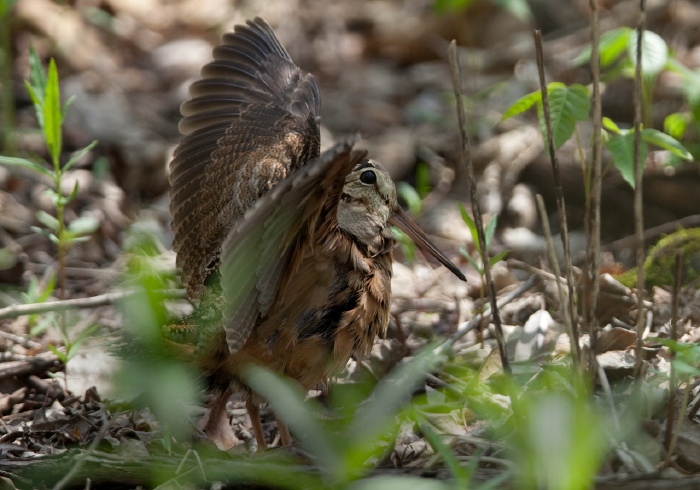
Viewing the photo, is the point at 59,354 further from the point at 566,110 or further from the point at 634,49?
the point at 634,49

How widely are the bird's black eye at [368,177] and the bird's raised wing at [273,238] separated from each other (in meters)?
0.55

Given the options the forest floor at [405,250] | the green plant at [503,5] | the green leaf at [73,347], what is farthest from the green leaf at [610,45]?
the green leaf at [73,347]

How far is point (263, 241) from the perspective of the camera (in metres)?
2.27

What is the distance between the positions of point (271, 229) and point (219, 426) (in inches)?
39.2

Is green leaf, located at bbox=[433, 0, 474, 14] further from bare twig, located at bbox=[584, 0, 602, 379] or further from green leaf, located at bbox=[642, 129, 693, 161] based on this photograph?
bare twig, located at bbox=[584, 0, 602, 379]

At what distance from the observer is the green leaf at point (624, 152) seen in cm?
264

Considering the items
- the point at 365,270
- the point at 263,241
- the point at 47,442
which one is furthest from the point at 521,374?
the point at 47,442

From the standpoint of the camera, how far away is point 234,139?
130 inches

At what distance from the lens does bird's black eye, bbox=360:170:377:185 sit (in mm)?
3000

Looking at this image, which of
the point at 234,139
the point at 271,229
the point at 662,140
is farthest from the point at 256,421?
the point at 662,140

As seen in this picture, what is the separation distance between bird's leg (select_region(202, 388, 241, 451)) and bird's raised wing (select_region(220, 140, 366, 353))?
0.53 meters

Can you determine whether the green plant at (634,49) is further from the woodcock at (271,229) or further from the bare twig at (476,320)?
the woodcock at (271,229)

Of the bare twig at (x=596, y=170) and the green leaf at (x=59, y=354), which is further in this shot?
the green leaf at (x=59, y=354)

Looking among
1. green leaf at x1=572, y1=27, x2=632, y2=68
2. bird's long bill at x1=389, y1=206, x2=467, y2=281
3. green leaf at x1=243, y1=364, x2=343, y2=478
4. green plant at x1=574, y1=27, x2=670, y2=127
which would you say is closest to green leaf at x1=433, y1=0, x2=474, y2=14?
green plant at x1=574, y1=27, x2=670, y2=127
